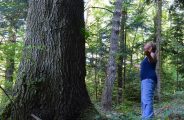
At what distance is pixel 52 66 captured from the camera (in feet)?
19.1

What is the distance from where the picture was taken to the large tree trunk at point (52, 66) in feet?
18.5

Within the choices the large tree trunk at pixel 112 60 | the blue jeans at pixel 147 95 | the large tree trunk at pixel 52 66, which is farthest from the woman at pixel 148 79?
the large tree trunk at pixel 112 60

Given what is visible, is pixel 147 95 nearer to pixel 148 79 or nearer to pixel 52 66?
pixel 148 79

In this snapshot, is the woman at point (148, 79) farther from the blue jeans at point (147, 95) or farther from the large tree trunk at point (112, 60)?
the large tree trunk at point (112, 60)

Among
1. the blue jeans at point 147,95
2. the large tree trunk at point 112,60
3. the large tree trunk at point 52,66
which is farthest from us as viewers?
the large tree trunk at point 112,60

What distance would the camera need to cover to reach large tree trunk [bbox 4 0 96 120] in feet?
18.5

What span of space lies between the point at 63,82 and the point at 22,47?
932 mm

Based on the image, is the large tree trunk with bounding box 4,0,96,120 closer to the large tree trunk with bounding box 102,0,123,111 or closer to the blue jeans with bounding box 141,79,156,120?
the blue jeans with bounding box 141,79,156,120

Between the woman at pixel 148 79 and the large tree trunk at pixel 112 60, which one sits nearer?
the woman at pixel 148 79

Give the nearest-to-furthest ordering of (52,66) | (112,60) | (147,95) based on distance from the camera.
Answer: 1. (52,66)
2. (147,95)
3. (112,60)

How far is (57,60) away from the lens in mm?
5855

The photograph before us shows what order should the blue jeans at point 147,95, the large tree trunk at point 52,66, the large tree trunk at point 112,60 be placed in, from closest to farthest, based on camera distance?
the large tree trunk at point 52,66 < the blue jeans at point 147,95 < the large tree trunk at point 112,60

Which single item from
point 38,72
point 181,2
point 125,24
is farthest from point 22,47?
point 125,24

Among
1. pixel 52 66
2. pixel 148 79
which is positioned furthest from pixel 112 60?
pixel 52 66
